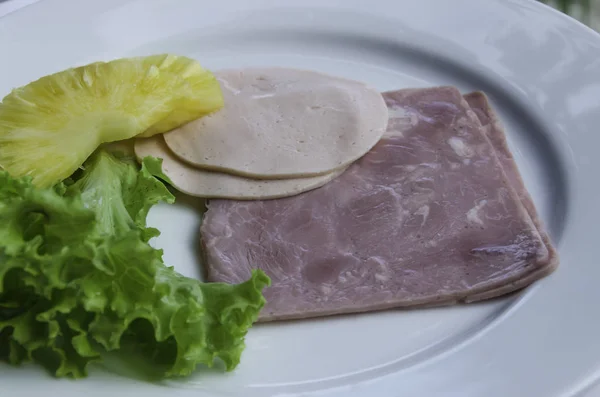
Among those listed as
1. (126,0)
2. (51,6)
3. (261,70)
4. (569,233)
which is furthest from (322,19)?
(569,233)

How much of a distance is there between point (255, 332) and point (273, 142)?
2.53 ft

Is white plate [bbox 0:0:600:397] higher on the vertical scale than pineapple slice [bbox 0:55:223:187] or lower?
lower

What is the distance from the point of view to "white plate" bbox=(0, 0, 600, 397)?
1865mm

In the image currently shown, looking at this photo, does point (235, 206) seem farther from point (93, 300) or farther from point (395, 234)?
point (93, 300)

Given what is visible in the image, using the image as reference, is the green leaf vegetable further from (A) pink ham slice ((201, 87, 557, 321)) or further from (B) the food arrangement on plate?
(A) pink ham slice ((201, 87, 557, 321))

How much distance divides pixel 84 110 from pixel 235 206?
0.60 meters

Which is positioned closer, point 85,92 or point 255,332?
point 255,332

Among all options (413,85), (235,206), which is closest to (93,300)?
(235,206)

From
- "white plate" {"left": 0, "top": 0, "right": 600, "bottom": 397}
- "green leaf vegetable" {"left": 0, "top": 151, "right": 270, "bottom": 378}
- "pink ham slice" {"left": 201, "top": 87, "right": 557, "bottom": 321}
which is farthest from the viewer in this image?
"pink ham slice" {"left": 201, "top": 87, "right": 557, "bottom": 321}

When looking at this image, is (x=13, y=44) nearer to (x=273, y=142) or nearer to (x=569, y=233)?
(x=273, y=142)

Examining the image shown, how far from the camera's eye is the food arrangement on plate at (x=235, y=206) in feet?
5.93

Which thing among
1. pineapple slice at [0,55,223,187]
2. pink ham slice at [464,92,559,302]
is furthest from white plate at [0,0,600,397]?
pineapple slice at [0,55,223,187]

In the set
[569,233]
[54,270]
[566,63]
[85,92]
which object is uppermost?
[85,92]

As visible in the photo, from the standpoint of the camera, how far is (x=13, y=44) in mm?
2984
